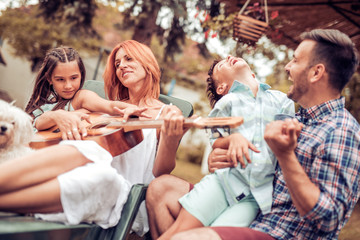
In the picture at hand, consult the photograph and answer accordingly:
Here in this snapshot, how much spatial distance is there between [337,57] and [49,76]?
2035 mm

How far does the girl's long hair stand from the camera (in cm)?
267

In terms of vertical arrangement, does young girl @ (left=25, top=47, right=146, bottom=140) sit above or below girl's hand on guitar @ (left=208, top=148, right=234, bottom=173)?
above

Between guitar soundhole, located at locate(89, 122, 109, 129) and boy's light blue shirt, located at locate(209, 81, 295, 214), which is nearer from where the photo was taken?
boy's light blue shirt, located at locate(209, 81, 295, 214)

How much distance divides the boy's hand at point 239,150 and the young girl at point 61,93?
87 cm

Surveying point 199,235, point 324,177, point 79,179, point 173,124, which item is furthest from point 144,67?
point 324,177

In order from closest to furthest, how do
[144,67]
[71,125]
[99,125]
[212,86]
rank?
[71,125], [99,125], [212,86], [144,67]

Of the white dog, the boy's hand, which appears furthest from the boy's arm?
the white dog

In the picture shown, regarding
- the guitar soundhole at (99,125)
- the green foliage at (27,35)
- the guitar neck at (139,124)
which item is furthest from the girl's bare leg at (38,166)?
the green foliage at (27,35)

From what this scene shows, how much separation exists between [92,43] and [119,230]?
1443 cm

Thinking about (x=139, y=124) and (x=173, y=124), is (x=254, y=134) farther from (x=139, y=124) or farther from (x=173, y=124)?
(x=139, y=124)

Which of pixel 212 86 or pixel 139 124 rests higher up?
pixel 212 86

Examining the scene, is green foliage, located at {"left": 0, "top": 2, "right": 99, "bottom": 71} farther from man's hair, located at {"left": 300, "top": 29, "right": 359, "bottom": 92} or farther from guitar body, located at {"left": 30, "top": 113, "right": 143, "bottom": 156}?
man's hair, located at {"left": 300, "top": 29, "right": 359, "bottom": 92}

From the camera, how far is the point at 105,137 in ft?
6.39

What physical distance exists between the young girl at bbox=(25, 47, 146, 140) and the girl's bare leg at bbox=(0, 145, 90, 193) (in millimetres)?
609
